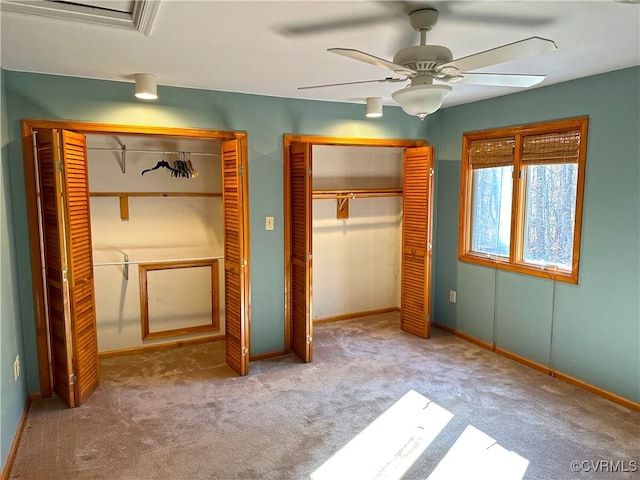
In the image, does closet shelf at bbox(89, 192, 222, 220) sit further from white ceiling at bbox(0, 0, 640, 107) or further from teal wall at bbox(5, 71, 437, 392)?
white ceiling at bbox(0, 0, 640, 107)

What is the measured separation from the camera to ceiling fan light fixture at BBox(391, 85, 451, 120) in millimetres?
1899

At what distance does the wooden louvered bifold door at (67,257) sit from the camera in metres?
2.82

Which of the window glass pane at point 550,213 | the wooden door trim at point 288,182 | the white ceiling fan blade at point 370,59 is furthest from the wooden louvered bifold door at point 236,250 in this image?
the window glass pane at point 550,213

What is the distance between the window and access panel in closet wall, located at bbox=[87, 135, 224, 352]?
2430 millimetres

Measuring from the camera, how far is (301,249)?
3.70 m

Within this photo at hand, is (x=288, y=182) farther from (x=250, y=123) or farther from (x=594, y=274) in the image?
(x=594, y=274)

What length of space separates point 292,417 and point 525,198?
2555 millimetres

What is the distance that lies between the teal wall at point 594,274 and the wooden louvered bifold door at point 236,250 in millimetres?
2189

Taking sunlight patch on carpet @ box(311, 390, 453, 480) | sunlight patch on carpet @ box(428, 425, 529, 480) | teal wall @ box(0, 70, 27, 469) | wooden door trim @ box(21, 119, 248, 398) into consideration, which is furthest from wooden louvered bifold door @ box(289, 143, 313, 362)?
teal wall @ box(0, 70, 27, 469)

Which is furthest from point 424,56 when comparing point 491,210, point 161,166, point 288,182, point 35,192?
point 161,166

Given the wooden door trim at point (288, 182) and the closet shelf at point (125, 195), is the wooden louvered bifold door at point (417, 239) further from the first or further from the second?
the closet shelf at point (125, 195)

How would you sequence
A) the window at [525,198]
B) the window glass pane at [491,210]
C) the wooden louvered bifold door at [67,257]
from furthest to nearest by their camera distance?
the window glass pane at [491,210]
the window at [525,198]
the wooden louvered bifold door at [67,257]

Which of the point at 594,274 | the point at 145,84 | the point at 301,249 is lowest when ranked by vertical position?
the point at 594,274

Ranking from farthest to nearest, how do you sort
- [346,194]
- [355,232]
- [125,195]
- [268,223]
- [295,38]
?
[355,232] → [346,194] → [125,195] → [268,223] → [295,38]
